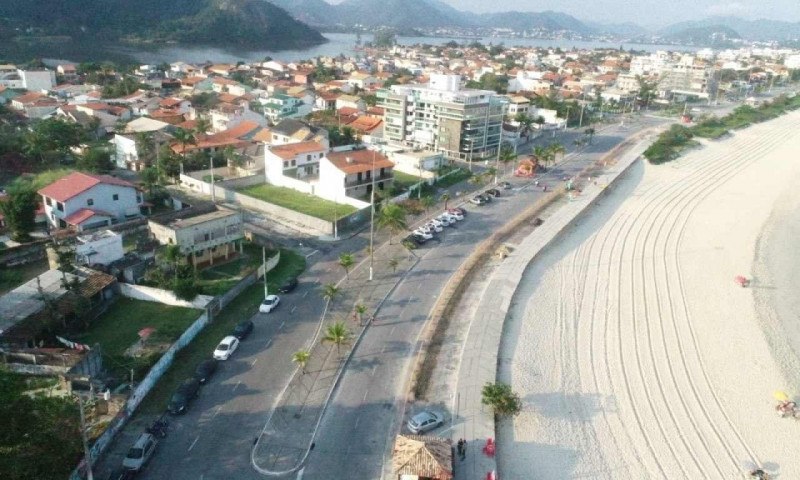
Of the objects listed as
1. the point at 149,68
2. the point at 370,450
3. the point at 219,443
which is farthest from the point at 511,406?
the point at 149,68

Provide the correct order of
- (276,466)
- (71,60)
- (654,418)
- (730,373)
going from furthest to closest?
(71,60)
(730,373)
(654,418)
(276,466)

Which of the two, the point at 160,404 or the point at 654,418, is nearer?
the point at 160,404

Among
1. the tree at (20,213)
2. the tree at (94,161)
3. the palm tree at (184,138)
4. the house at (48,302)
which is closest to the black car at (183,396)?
the house at (48,302)

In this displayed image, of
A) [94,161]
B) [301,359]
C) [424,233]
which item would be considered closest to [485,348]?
[301,359]

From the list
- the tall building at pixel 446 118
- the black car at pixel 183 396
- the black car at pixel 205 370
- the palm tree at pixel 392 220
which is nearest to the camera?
the black car at pixel 183 396

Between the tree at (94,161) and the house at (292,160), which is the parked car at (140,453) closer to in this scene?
the house at (292,160)

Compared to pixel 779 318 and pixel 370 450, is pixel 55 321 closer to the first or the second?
pixel 370 450
